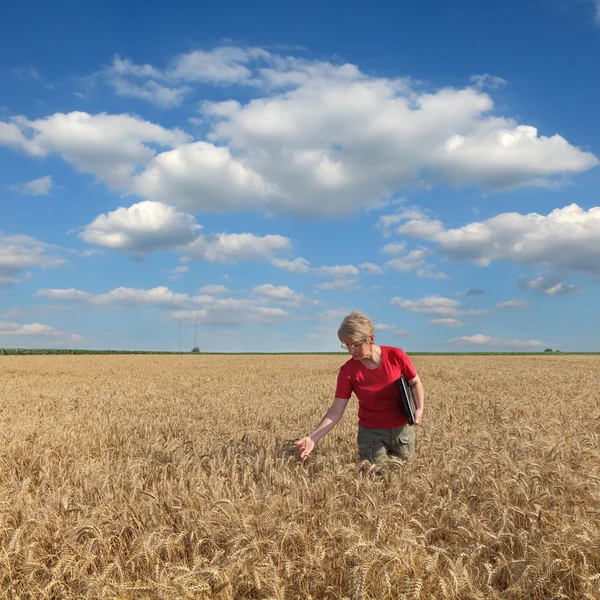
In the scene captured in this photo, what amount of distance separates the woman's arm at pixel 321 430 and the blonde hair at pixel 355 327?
78cm

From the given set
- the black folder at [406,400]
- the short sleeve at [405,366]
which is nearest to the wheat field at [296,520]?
the black folder at [406,400]

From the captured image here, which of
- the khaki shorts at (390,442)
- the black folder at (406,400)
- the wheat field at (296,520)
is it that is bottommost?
the wheat field at (296,520)

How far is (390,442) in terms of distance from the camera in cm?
550

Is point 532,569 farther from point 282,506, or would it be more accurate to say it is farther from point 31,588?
point 31,588

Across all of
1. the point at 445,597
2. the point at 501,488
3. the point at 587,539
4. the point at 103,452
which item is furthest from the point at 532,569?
the point at 103,452

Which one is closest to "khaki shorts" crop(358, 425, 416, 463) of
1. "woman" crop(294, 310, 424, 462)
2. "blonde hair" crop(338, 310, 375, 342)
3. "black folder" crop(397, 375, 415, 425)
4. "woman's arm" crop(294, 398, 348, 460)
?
"woman" crop(294, 310, 424, 462)

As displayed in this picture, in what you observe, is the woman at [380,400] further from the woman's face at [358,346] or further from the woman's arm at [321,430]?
the woman's face at [358,346]

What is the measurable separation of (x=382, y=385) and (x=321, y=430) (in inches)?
28.7

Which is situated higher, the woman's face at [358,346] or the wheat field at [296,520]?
the woman's face at [358,346]

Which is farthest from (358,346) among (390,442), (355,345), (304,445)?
(390,442)

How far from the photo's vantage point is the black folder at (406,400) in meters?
5.25

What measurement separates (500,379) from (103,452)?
13.6 metres

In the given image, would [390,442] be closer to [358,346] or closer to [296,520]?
[358,346]

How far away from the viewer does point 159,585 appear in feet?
9.37
